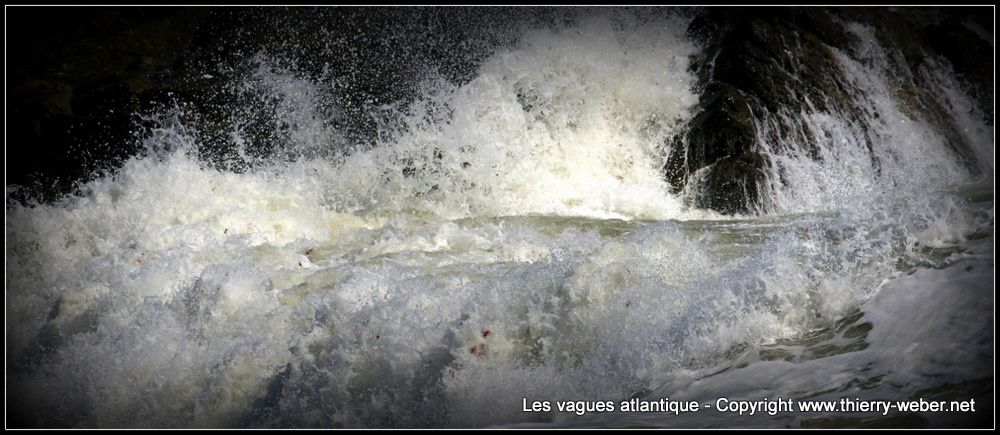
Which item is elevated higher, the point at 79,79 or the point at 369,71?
the point at 79,79

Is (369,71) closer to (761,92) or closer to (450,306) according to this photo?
(761,92)

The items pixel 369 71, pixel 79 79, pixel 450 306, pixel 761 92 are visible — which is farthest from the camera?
pixel 79 79

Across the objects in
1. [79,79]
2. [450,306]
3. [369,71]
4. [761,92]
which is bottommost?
[450,306]

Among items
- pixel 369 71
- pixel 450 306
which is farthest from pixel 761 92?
pixel 369 71

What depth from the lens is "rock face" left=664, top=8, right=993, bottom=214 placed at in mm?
6004

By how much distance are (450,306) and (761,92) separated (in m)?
A: 4.70

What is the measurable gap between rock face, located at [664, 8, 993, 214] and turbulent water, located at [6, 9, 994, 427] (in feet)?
1.27

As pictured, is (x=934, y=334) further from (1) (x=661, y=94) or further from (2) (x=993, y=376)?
(1) (x=661, y=94)

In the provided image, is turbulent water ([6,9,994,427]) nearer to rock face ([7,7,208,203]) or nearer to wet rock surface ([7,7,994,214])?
wet rock surface ([7,7,994,214])

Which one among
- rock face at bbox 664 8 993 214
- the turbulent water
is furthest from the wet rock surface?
the turbulent water

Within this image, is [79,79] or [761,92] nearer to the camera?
[761,92]


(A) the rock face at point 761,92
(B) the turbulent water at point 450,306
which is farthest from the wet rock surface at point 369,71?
(B) the turbulent water at point 450,306

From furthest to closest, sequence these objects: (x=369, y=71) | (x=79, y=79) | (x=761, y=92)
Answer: (x=79, y=79) → (x=369, y=71) → (x=761, y=92)

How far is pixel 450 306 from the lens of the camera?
293cm
